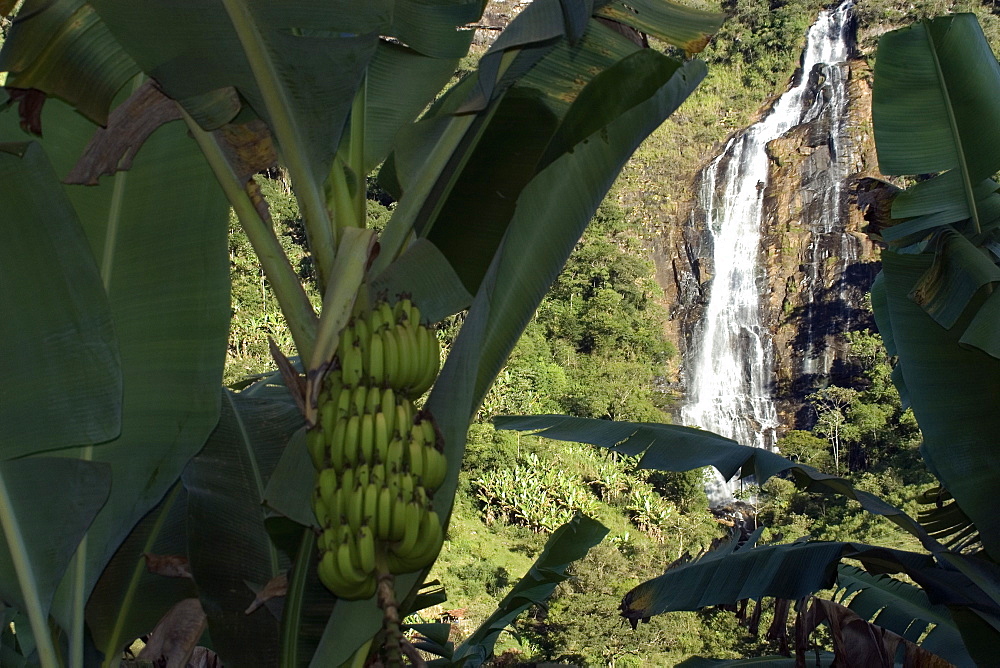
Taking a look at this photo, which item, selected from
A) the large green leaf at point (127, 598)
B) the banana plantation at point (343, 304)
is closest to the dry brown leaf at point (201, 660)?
the banana plantation at point (343, 304)

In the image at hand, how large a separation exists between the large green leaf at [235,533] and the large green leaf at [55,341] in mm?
307

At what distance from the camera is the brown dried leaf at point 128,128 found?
1567 mm

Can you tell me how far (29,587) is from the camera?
1601 mm

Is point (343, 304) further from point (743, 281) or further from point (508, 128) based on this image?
point (743, 281)

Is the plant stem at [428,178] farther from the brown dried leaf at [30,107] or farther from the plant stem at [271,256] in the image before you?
the brown dried leaf at [30,107]

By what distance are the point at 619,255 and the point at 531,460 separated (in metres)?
5.45

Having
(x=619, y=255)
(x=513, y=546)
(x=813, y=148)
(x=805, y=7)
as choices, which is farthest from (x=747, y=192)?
(x=513, y=546)

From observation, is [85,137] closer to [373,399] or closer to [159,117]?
[159,117]

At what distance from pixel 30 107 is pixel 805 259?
15465 millimetres

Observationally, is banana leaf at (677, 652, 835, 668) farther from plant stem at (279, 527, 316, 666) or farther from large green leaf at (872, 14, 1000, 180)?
large green leaf at (872, 14, 1000, 180)

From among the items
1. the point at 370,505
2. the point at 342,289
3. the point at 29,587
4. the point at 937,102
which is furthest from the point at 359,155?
the point at 937,102

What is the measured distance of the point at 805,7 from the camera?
20.5m

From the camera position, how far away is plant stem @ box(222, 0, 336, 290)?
1448 mm

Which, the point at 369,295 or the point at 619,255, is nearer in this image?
the point at 369,295
